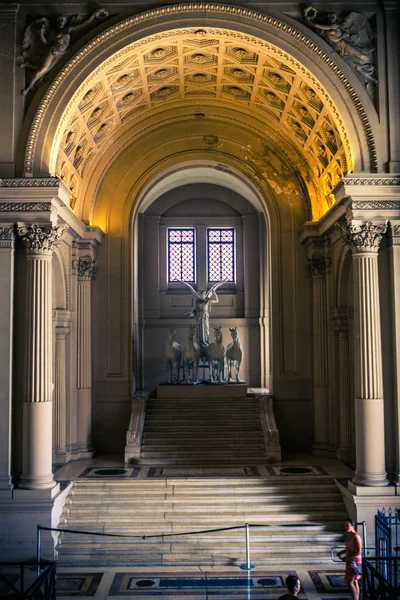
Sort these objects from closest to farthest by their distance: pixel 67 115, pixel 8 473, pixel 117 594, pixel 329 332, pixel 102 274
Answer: pixel 117 594, pixel 8 473, pixel 67 115, pixel 329 332, pixel 102 274

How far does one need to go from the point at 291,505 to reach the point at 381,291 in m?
5.90

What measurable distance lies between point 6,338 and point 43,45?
7705 millimetres

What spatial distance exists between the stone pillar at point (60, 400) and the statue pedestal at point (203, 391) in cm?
367

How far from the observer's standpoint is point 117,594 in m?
13.2

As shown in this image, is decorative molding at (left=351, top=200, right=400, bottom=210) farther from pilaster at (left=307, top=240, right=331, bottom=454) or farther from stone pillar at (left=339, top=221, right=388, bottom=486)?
pilaster at (left=307, top=240, right=331, bottom=454)

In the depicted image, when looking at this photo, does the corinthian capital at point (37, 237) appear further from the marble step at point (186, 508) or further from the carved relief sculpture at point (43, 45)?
the marble step at point (186, 508)

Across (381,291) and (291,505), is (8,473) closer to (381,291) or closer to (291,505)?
(291,505)

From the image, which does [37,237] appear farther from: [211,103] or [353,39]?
[211,103]

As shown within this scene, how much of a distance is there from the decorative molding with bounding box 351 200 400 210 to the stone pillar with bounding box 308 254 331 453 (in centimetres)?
535

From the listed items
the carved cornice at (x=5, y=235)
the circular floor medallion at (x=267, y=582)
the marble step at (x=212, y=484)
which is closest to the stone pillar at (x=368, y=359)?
the marble step at (x=212, y=484)

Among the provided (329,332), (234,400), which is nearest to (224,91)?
(329,332)

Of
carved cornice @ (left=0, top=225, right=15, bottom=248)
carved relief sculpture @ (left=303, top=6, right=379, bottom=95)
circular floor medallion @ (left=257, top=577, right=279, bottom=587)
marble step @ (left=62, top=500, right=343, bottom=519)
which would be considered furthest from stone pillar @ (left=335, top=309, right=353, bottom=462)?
carved cornice @ (left=0, top=225, right=15, bottom=248)

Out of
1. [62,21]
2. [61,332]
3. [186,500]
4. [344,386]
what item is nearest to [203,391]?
[344,386]

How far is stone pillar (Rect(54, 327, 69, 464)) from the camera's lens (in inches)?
826
